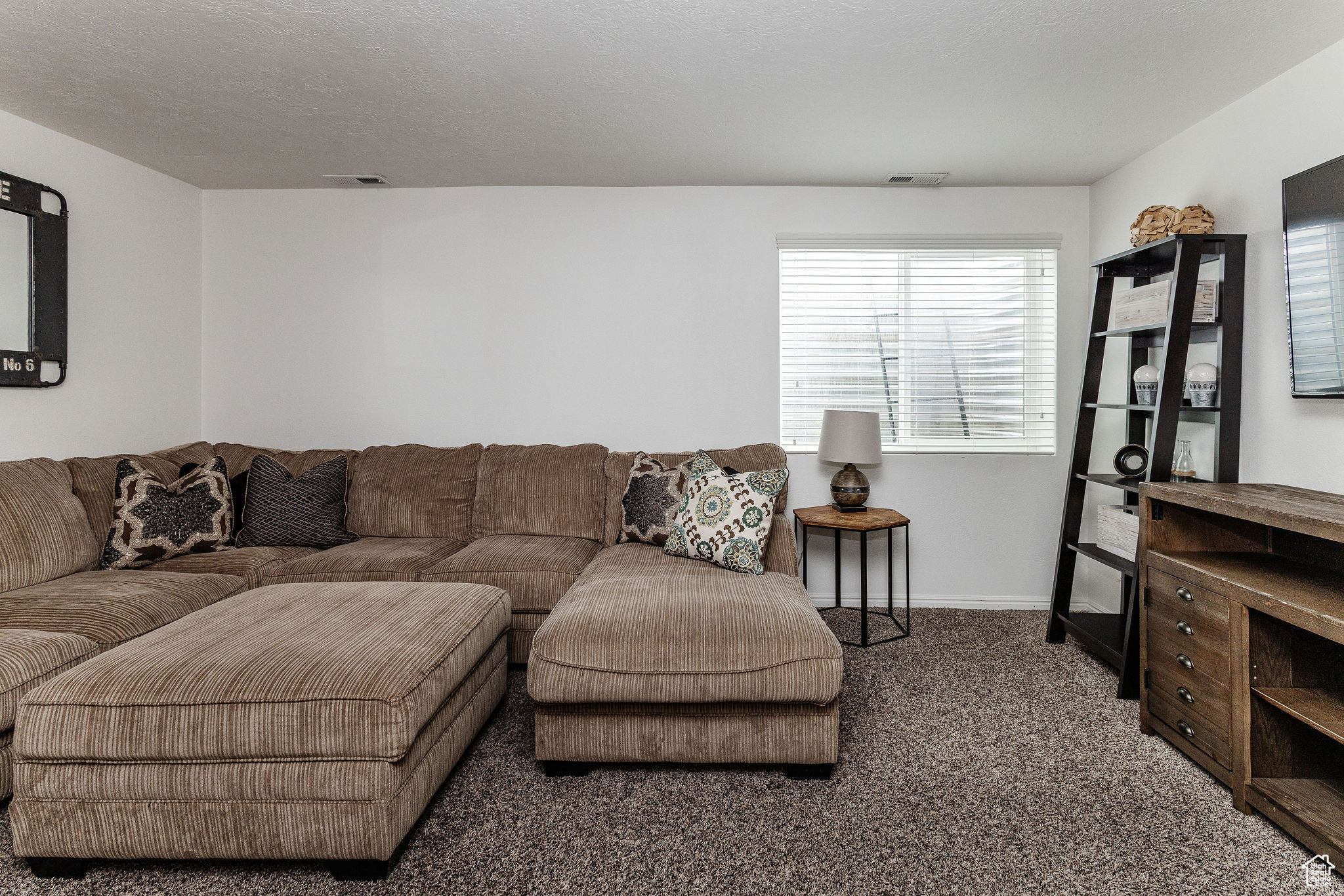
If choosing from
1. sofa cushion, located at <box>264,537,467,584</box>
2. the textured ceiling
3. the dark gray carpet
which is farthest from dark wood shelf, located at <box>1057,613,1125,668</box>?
sofa cushion, located at <box>264,537,467,584</box>

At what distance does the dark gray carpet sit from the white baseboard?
55.0 inches

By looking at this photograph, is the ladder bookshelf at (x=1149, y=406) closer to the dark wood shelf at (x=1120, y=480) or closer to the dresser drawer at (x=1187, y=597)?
the dark wood shelf at (x=1120, y=480)

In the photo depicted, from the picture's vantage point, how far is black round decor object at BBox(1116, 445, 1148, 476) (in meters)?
3.06

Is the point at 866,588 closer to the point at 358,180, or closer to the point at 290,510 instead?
the point at 290,510

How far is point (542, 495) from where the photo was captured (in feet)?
11.8

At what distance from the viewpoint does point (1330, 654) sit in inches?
78.7

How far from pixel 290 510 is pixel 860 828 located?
2.82m

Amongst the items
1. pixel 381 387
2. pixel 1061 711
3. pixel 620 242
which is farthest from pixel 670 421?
pixel 1061 711

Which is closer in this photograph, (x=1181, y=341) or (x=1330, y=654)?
(x=1330, y=654)

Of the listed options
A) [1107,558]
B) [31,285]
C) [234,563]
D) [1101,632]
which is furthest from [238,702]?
[1101,632]

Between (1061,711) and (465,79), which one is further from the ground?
(465,79)

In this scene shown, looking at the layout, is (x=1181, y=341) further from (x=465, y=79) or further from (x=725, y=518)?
(x=465, y=79)

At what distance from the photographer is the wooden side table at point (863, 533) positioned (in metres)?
3.34

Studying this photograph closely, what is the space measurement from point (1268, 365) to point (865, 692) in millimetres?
1930
